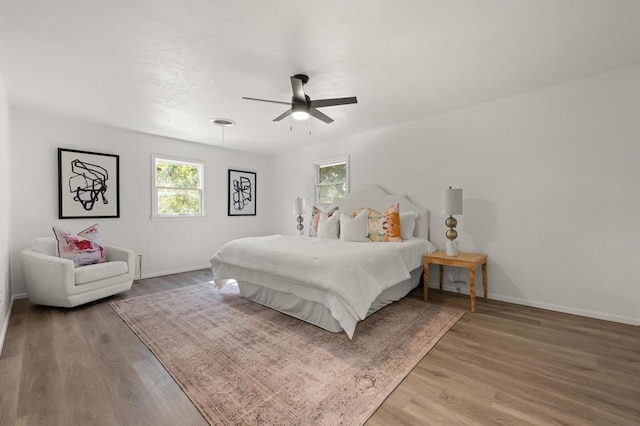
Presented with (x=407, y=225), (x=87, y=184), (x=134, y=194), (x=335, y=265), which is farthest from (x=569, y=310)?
(x=87, y=184)

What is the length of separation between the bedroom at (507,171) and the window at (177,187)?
219 mm

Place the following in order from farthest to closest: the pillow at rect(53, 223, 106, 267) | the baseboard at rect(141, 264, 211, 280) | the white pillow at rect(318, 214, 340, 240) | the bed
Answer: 1. the baseboard at rect(141, 264, 211, 280)
2. the white pillow at rect(318, 214, 340, 240)
3. the pillow at rect(53, 223, 106, 267)
4. the bed

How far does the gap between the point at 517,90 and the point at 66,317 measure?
18.3 feet

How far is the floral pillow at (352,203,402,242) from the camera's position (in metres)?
3.76

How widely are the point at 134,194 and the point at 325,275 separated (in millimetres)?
3880

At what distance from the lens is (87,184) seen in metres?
4.09

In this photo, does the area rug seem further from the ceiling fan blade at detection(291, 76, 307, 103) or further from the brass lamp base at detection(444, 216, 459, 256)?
the ceiling fan blade at detection(291, 76, 307, 103)

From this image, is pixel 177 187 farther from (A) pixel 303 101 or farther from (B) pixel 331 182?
(A) pixel 303 101

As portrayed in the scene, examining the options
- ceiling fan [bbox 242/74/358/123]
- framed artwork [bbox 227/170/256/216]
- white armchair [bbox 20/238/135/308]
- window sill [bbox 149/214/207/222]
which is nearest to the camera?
ceiling fan [bbox 242/74/358/123]

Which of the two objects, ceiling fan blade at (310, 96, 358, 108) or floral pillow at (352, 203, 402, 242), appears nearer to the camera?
ceiling fan blade at (310, 96, 358, 108)

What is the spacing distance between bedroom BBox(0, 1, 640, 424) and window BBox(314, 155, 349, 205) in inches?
9.4

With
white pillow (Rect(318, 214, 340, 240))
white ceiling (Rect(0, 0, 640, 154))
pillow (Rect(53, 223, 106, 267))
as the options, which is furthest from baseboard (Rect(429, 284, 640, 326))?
pillow (Rect(53, 223, 106, 267))

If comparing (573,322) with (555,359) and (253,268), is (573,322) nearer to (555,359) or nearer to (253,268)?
(555,359)

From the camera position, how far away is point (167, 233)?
4.95m
